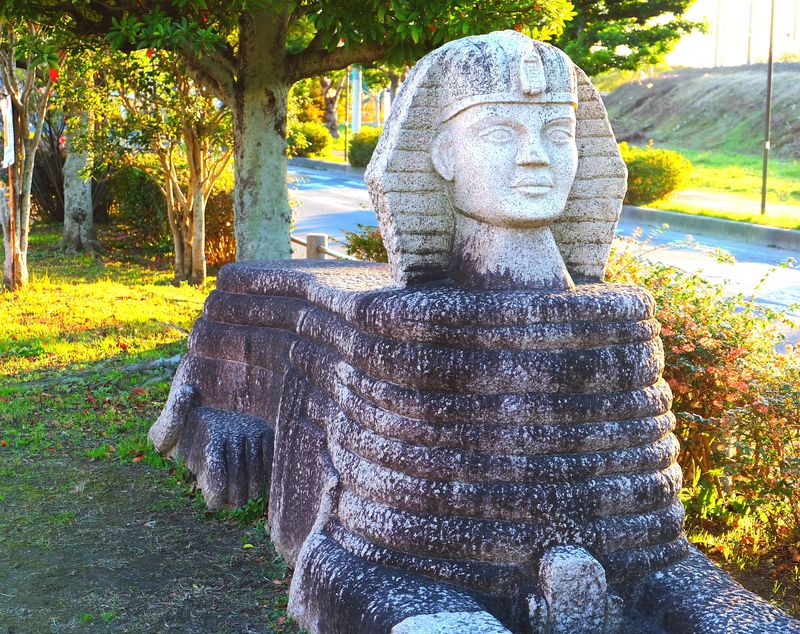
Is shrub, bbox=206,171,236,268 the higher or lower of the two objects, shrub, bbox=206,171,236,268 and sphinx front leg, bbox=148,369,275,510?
the higher

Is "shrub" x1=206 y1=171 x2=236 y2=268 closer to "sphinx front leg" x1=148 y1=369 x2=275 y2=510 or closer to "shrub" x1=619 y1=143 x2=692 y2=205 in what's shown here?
"sphinx front leg" x1=148 y1=369 x2=275 y2=510

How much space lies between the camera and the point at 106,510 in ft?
17.1

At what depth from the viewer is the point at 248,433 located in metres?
5.06

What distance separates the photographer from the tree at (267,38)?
6.29 meters

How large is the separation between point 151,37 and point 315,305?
3025mm

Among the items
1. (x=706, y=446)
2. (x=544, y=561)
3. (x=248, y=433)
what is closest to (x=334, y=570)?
(x=544, y=561)

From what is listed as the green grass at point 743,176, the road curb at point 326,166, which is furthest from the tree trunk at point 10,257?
the road curb at point 326,166

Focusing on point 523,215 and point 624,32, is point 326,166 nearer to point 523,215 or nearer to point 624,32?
point 624,32

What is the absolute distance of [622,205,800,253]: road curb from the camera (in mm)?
15578

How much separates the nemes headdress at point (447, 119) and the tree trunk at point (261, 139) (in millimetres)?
4131

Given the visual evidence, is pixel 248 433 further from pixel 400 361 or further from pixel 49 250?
pixel 49 250

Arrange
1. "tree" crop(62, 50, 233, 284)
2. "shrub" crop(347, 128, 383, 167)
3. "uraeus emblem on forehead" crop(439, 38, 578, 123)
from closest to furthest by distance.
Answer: "uraeus emblem on forehead" crop(439, 38, 578, 123) < "tree" crop(62, 50, 233, 284) < "shrub" crop(347, 128, 383, 167)

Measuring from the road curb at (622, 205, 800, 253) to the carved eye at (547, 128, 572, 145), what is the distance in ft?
42.0

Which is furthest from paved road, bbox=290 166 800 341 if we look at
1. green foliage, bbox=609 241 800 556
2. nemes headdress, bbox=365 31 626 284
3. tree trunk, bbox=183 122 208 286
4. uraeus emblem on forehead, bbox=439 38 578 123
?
uraeus emblem on forehead, bbox=439 38 578 123
